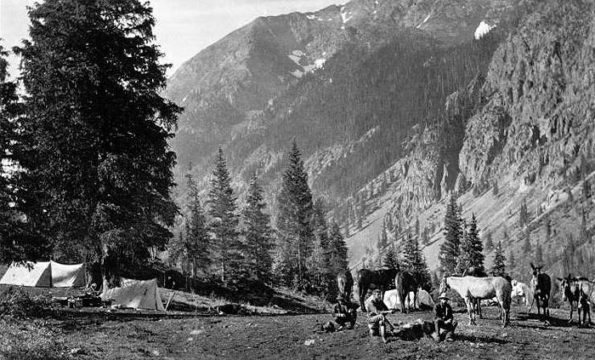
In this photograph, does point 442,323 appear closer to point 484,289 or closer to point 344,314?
point 344,314

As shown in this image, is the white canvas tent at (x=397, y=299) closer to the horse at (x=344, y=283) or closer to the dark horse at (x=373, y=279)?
the dark horse at (x=373, y=279)

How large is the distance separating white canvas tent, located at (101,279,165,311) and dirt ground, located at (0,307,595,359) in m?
5.81

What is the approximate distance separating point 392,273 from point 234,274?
27.4m

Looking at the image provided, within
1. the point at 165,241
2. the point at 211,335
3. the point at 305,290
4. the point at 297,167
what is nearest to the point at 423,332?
the point at 211,335

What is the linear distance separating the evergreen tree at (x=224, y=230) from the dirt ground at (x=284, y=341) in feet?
111

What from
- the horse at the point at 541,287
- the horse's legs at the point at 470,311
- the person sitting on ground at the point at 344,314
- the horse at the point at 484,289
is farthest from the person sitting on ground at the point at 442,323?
the horse at the point at 541,287

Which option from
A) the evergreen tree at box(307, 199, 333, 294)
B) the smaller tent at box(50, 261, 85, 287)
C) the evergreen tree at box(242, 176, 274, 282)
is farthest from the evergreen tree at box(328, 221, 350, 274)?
the smaller tent at box(50, 261, 85, 287)

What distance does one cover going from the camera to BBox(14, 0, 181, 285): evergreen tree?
29.0 meters

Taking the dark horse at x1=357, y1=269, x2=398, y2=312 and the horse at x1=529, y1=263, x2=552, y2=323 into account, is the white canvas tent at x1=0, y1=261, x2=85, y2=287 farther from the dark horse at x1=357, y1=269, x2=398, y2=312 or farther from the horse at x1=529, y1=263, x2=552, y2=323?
the horse at x1=529, y1=263, x2=552, y2=323

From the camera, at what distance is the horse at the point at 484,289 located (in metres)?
23.0

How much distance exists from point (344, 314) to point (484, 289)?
582 cm

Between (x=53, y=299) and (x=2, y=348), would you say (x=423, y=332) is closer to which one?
(x=2, y=348)

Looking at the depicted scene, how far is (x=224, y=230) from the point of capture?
66.3 m

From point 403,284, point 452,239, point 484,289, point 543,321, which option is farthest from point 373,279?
point 452,239
